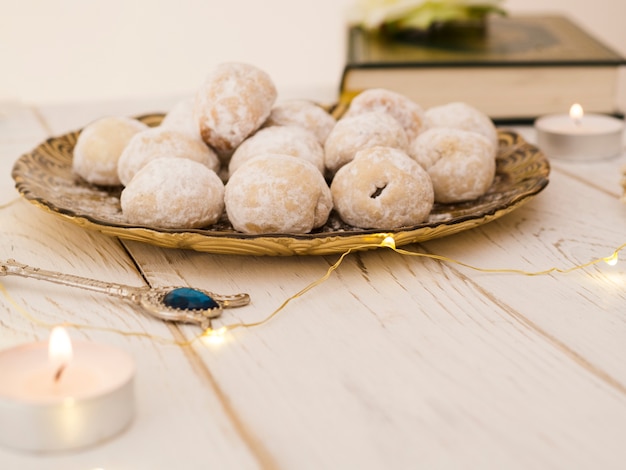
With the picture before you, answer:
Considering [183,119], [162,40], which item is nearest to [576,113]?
[183,119]

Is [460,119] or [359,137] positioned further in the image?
[460,119]

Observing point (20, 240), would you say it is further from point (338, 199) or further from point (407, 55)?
point (407, 55)

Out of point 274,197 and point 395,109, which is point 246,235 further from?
point 395,109

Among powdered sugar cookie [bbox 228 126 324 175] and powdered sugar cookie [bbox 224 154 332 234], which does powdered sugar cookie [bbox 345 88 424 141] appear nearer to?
powdered sugar cookie [bbox 228 126 324 175]

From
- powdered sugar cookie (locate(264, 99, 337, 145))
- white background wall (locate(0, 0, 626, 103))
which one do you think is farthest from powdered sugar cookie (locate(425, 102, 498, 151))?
white background wall (locate(0, 0, 626, 103))

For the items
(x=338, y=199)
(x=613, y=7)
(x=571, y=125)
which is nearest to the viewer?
(x=338, y=199)

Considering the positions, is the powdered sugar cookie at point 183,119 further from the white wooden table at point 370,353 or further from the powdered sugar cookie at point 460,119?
the powdered sugar cookie at point 460,119

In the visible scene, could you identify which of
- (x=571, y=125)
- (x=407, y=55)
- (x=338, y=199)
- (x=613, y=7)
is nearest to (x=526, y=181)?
(x=338, y=199)
